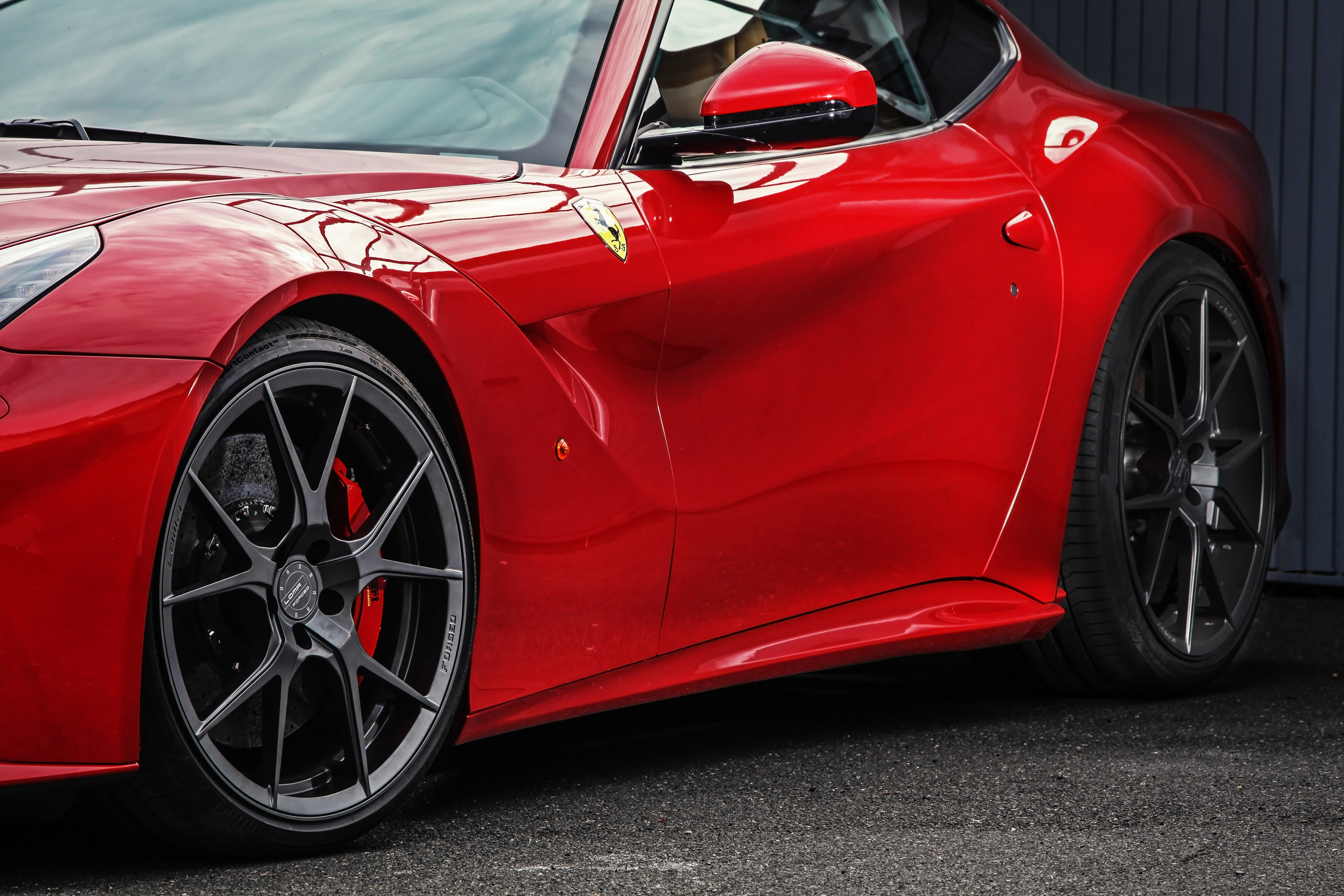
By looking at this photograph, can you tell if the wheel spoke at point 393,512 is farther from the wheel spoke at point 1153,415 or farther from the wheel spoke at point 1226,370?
the wheel spoke at point 1226,370

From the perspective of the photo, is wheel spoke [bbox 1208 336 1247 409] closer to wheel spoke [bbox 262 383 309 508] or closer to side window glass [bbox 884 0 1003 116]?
side window glass [bbox 884 0 1003 116]

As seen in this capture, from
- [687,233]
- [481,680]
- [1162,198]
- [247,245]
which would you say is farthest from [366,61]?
[1162,198]

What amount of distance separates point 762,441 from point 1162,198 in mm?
1370

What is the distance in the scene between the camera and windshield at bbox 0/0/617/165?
2.99 m

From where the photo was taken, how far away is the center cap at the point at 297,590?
7.55 feet

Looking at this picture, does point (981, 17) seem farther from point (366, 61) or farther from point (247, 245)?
point (247, 245)

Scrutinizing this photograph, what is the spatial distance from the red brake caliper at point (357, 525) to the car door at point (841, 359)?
522 mm

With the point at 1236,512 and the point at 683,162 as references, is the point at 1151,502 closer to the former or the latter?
the point at 1236,512

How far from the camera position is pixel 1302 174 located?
19.2 feet

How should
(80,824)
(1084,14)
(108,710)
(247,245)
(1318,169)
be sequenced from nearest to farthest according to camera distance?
(108,710) → (247,245) → (80,824) → (1318,169) → (1084,14)

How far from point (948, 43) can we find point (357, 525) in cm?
203

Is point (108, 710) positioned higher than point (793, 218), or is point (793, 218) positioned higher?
point (793, 218)

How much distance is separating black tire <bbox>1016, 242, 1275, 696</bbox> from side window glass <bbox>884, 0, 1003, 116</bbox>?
0.56 metres

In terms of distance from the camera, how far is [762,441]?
3000 mm
